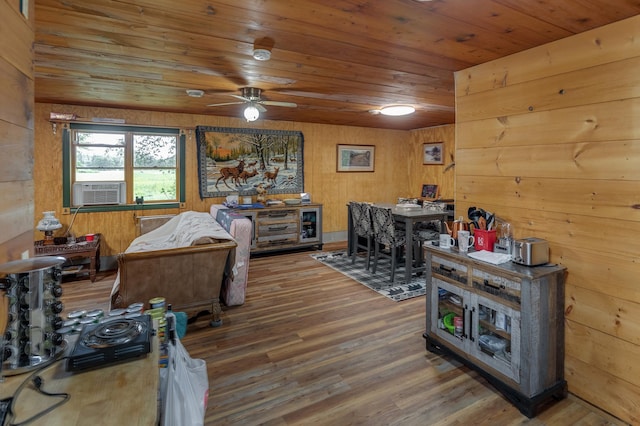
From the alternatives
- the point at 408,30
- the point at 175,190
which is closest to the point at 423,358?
the point at 408,30

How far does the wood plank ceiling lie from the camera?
1.75 meters

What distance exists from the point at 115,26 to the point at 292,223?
4.03 m

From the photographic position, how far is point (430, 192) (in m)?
6.75

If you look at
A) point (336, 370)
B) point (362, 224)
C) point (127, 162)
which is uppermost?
point (127, 162)

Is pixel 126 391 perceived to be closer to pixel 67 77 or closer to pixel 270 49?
pixel 270 49

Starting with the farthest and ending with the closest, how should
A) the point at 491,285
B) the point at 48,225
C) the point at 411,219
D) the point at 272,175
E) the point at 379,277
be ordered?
the point at 272,175 → the point at 379,277 → the point at 48,225 → the point at 411,219 → the point at 491,285

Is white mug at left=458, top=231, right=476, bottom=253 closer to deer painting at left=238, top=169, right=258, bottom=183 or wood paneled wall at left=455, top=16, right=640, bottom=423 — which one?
wood paneled wall at left=455, top=16, right=640, bottom=423

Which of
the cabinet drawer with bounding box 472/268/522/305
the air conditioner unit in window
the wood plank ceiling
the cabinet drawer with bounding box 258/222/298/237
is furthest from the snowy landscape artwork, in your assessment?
the cabinet drawer with bounding box 472/268/522/305

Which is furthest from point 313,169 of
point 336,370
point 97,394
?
point 97,394

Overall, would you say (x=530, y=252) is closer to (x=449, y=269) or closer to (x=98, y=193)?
(x=449, y=269)

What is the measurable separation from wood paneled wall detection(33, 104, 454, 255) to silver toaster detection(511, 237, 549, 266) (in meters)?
4.40

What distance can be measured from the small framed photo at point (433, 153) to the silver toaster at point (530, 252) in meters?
4.70

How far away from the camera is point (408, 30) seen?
204 cm

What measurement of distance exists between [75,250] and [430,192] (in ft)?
19.9
